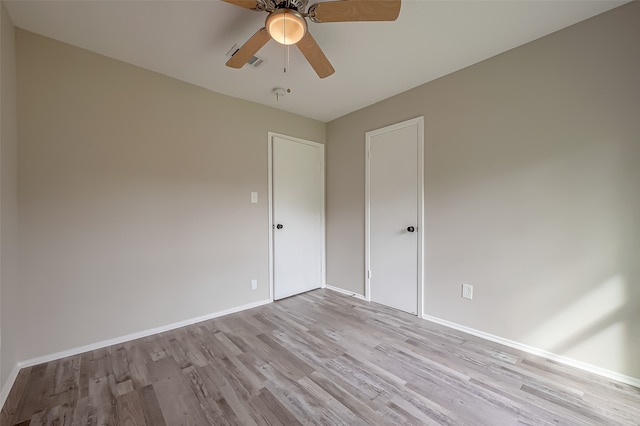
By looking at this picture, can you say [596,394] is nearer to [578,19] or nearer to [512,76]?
[512,76]

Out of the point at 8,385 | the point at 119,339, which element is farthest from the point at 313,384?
the point at 8,385

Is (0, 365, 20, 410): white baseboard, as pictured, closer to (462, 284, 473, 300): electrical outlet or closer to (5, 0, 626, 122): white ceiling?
(5, 0, 626, 122): white ceiling

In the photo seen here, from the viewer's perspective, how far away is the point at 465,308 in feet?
7.98

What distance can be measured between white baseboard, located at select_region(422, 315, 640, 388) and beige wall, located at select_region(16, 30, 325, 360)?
227 centimetres

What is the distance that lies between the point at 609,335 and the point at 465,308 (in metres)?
0.91

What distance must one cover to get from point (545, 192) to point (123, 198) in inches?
139

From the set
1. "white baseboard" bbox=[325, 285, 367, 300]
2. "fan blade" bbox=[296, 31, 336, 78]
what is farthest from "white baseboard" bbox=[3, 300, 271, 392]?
"fan blade" bbox=[296, 31, 336, 78]

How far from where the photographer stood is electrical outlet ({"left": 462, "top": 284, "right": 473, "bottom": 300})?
2392 mm

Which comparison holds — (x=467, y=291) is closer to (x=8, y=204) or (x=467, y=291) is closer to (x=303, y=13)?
(x=303, y=13)

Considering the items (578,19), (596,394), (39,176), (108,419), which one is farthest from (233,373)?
(578,19)

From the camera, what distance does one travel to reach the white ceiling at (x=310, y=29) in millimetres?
1690

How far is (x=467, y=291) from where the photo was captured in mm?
2416

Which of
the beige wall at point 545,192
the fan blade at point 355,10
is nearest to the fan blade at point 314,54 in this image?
the fan blade at point 355,10

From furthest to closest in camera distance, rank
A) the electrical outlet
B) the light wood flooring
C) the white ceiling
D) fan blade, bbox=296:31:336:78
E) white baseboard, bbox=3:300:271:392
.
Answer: the electrical outlet, white baseboard, bbox=3:300:271:392, the white ceiling, fan blade, bbox=296:31:336:78, the light wood flooring
